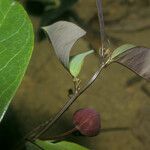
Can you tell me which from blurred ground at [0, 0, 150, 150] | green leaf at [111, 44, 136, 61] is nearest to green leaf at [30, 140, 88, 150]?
green leaf at [111, 44, 136, 61]

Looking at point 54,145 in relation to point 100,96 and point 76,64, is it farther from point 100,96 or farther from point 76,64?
point 100,96

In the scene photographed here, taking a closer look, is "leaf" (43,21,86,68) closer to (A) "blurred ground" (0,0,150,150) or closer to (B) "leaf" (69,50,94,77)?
(B) "leaf" (69,50,94,77)

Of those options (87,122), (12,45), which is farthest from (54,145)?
(12,45)

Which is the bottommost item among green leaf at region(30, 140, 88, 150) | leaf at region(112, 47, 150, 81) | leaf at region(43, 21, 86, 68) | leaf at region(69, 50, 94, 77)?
green leaf at region(30, 140, 88, 150)

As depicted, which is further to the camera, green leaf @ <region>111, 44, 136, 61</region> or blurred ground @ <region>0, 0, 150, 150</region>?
blurred ground @ <region>0, 0, 150, 150</region>

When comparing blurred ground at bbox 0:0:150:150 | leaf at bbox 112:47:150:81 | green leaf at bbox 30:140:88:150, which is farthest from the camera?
blurred ground at bbox 0:0:150:150

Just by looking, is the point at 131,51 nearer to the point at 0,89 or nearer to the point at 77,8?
the point at 0,89

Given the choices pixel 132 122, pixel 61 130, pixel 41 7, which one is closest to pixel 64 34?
pixel 41 7
